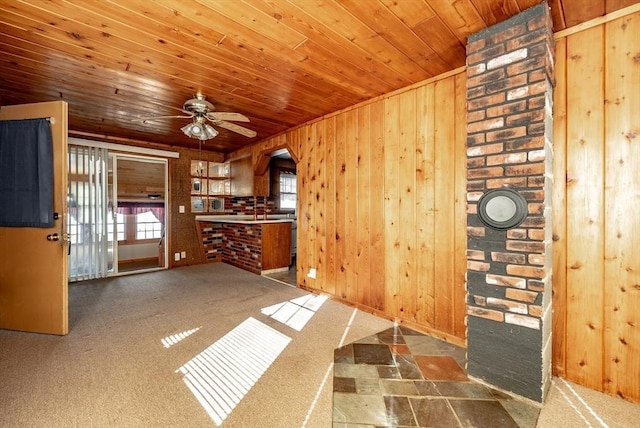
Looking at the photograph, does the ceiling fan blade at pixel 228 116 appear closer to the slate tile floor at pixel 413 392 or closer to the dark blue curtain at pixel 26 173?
the dark blue curtain at pixel 26 173

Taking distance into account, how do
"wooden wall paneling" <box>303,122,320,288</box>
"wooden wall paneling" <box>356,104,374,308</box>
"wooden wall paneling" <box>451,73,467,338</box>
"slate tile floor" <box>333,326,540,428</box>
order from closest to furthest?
"slate tile floor" <box>333,326,540,428</box>
"wooden wall paneling" <box>451,73,467,338</box>
"wooden wall paneling" <box>356,104,374,308</box>
"wooden wall paneling" <box>303,122,320,288</box>

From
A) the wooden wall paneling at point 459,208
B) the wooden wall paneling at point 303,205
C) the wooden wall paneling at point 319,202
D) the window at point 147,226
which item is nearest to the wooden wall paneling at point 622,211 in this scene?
the wooden wall paneling at point 459,208

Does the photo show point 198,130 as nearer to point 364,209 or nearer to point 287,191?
point 364,209

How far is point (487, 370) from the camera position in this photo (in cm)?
172

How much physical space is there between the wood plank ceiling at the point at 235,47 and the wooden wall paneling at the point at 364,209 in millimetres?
299

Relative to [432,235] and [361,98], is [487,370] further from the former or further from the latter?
[361,98]

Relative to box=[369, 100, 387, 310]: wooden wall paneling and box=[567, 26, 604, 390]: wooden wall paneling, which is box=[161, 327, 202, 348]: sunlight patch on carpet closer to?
box=[369, 100, 387, 310]: wooden wall paneling

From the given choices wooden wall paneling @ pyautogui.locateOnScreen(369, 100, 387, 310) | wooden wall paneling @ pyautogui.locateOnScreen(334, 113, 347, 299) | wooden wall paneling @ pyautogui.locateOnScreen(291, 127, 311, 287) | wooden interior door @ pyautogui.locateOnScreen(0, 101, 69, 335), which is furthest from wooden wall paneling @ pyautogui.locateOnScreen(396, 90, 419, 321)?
wooden interior door @ pyautogui.locateOnScreen(0, 101, 69, 335)

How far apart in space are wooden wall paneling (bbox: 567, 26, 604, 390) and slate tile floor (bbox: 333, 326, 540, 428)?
54 cm

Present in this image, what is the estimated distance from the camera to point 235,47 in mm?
1956

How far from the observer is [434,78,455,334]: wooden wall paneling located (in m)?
2.31

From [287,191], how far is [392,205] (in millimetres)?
4179

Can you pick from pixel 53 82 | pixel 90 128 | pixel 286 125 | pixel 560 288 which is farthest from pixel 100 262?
pixel 560 288

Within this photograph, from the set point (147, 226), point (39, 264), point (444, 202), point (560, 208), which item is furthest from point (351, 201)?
point (147, 226)
